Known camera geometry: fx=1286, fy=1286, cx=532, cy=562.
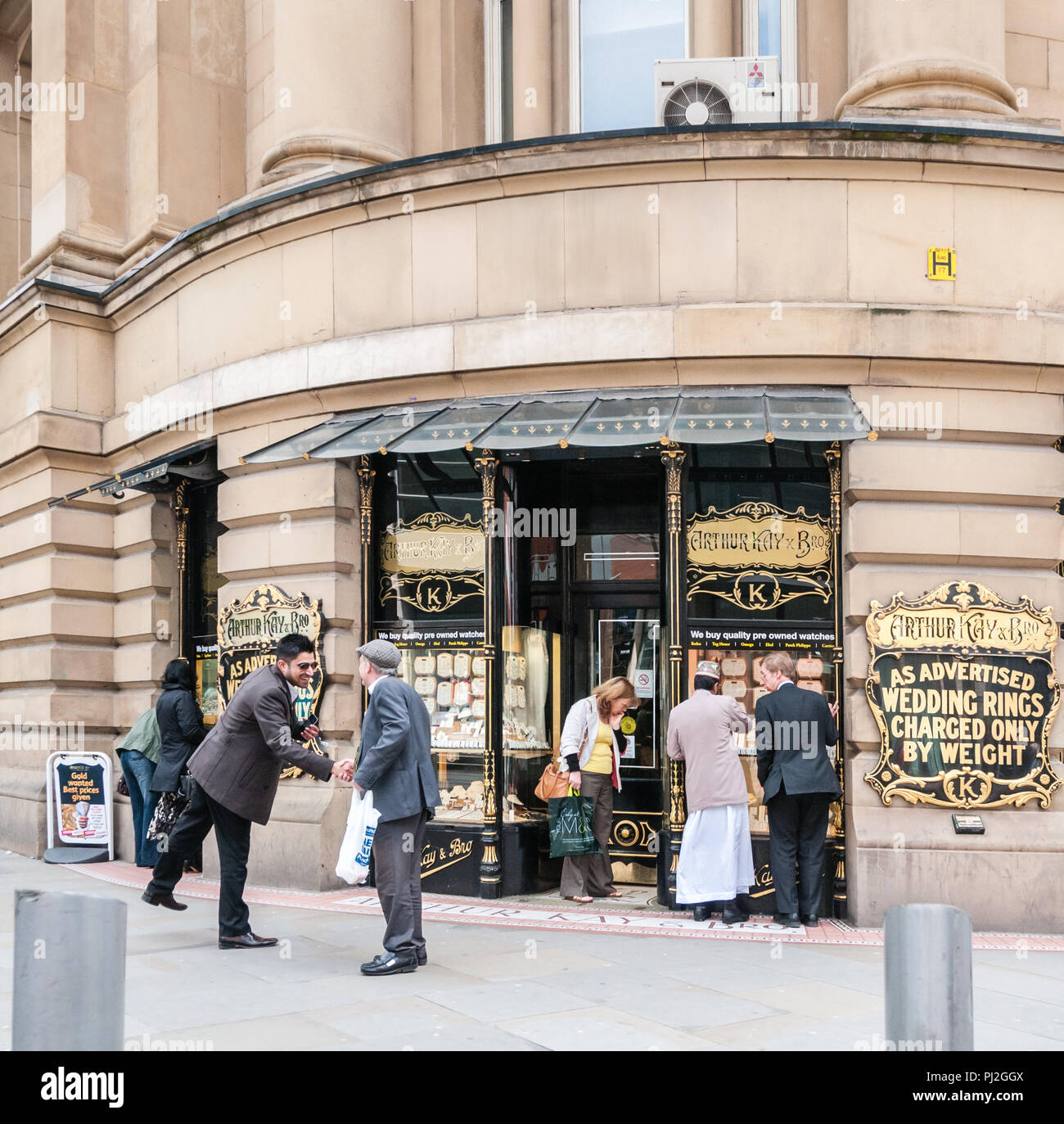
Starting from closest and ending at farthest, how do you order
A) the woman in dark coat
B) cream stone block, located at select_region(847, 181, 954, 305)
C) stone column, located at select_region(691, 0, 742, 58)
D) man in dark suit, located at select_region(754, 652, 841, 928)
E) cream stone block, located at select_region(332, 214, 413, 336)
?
man in dark suit, located at select_region(754, 652, 841, 928) → cream stone block, located at select_region(847, 181, 954, 305) → cream stone block, located at select_region(332, 214, 413, 336) → stone column, located at select_region(691, 0, 742, 58) → the woman in dark coat

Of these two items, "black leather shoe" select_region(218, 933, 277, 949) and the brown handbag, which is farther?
the brown handbag

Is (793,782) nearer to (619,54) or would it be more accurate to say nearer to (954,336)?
(954,336)

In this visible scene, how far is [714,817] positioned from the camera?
890 cm

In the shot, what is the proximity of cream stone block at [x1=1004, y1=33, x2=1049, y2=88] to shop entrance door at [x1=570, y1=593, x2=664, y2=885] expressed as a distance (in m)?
5.25

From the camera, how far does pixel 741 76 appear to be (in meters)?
10.1

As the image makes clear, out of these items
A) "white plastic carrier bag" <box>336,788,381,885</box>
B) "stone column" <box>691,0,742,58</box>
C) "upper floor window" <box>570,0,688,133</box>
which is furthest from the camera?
"upper floor window" <box>570,0,688,133</box>

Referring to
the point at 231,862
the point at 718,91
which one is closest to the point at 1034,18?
the point at 718,91

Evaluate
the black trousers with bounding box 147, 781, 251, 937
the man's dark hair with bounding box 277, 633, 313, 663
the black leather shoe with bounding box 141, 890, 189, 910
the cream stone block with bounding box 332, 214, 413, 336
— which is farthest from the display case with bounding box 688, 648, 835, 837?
the black leather shoe with bounding box 141, 890, 189, 910

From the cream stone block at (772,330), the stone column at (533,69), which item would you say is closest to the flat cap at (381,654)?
the cream stone block at (772,330)

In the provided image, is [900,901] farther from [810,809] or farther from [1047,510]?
[1047,510]

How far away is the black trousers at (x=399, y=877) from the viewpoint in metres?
7.06

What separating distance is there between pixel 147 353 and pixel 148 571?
216cm

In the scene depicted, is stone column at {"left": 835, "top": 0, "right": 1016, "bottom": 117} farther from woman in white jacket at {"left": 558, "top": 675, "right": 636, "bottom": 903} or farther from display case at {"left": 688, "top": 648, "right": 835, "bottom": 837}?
woman in white jacket at {"left": 558, "top": 675, "right": 636, "bottom": 903}

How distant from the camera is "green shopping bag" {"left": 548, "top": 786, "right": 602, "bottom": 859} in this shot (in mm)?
9609
